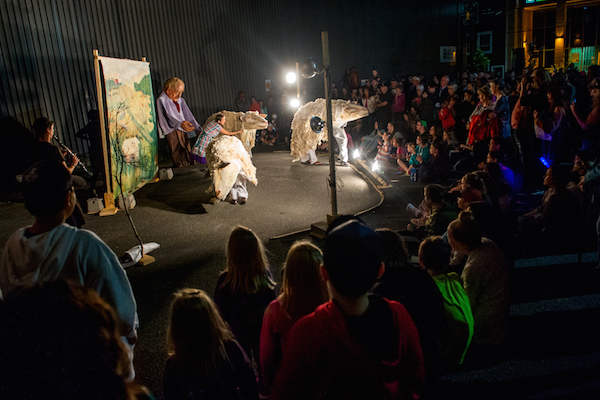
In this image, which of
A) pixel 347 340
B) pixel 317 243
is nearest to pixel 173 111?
pixel 317 243

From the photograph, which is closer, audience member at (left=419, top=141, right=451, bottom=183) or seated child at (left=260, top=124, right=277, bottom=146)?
audience member at (left=419, top=141, right=451, bottom=183)

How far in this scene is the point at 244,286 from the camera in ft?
9.41

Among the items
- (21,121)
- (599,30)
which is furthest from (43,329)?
(599,30)

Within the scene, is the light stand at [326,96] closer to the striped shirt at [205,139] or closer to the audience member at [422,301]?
the striped shirt at [205,139]

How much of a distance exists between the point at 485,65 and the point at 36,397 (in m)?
28.7

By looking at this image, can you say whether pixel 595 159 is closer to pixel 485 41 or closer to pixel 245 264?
pixel 245 264

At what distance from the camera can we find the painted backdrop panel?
7.14 metres

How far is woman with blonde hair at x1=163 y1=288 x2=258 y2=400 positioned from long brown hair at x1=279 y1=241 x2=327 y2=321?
1.48ft

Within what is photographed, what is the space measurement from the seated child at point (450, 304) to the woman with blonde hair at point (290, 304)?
3.23ft

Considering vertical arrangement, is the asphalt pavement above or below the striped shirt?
below

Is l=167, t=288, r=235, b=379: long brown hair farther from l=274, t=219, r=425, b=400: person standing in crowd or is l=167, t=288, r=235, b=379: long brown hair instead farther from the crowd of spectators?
l=274, t=219, r=425, b=400: person standing in crowd

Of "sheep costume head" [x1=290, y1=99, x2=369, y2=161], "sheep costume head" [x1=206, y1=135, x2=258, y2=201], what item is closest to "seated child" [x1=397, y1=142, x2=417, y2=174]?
"sheep costume head" [x1=290, y1=99, x2=369, y2=161]

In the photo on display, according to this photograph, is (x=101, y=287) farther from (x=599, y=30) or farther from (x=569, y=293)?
(x=599, y=30)

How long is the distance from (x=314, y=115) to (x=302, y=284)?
888 centimetres
